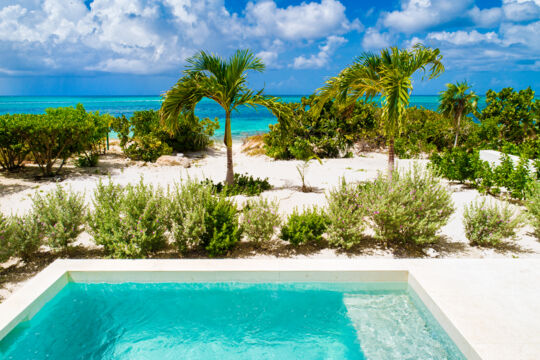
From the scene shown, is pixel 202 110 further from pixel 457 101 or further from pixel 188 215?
pixel 188 215

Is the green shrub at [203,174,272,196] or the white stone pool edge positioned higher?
the green shrub at [203,174,272,196]

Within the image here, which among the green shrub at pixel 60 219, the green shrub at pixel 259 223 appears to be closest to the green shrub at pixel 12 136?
the green shrub at pixel 60 219

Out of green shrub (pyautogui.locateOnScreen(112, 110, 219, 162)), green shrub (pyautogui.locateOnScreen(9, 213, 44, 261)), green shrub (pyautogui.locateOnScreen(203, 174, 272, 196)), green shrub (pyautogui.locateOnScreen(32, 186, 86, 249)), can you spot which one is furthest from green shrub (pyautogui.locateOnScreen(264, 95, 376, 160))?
green shrub (pyautogui.locateOnScreen(9, 213, 44, 261))

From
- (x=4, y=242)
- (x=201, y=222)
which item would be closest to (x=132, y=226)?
(x=201, y=222)

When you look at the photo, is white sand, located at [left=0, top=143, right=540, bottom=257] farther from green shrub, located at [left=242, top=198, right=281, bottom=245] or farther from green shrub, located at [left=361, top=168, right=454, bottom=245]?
green shrub, located at [left=242, top=198, right=281, bottom=245]

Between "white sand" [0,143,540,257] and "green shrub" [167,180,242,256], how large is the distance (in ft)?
2.21

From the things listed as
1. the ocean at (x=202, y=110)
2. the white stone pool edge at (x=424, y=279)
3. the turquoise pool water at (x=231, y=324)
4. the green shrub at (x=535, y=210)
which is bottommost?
the turquoise pool water at (x=231, y=324)

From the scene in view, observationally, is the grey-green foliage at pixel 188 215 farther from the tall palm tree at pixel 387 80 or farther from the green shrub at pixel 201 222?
the tall palm tree at pixel 387 80

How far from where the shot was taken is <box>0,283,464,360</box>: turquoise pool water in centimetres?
375

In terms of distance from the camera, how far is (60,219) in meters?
5.47

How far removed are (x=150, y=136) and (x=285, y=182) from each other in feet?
25.2

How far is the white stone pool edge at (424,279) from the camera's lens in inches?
137

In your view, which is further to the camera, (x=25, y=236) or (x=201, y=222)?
(x=201, y=222)

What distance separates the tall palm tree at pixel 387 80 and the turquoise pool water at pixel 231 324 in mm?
4031
